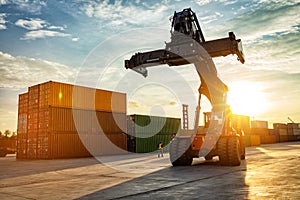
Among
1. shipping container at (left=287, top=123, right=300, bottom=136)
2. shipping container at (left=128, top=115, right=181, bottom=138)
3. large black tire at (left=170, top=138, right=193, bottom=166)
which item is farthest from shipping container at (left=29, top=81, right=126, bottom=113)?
shipping container at (left=287, top=123, right=300, bottom=136)

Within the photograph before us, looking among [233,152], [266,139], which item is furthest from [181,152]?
[266,139]

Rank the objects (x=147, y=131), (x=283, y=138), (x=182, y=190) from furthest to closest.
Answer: (x=283, y=138), (x=147, y=131), (x=182, y=190)

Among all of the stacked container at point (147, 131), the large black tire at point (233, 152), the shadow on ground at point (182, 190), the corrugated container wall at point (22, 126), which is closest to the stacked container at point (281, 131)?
Answer: the stacked container at point (147, 131)

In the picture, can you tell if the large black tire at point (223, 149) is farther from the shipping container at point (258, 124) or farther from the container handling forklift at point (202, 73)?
the shipping container at point (258, 124)

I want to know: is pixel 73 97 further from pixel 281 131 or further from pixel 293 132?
pixel 293 132

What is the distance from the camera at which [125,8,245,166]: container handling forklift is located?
479 inches

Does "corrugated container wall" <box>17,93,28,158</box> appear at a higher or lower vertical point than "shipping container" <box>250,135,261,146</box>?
higher

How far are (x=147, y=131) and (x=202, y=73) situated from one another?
1010 inches

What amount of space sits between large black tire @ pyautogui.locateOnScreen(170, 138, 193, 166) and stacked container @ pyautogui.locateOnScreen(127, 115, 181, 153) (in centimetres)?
2098

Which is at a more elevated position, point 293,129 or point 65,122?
point 65,122

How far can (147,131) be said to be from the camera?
128ft

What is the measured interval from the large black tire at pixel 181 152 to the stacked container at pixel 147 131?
20982 millimetres

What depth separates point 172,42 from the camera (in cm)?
1228

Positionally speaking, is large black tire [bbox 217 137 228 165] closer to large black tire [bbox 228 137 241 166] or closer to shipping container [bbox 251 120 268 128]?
large black tire [bbox 228 137 241 166]
